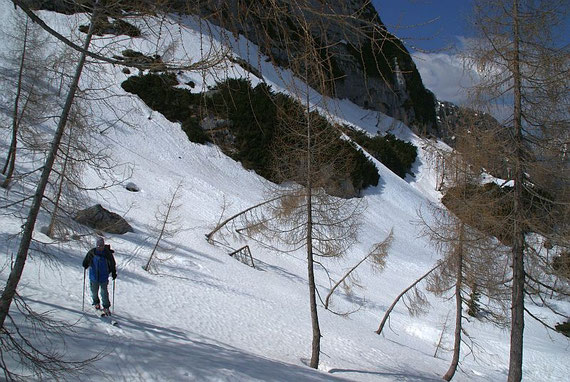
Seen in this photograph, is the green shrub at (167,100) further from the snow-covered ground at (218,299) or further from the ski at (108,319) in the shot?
the ski at (108,319)

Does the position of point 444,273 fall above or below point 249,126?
below

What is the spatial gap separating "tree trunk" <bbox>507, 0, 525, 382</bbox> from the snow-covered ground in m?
1.43

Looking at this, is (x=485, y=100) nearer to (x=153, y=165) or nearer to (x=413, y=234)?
(x=153, y=165)

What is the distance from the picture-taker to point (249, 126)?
24.4 m

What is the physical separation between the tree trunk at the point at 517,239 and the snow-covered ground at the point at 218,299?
4.70 ft

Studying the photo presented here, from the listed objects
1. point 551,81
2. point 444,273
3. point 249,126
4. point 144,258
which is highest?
point 249,126

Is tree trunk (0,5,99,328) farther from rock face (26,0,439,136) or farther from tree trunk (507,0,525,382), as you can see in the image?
tree trunk (507,0,525,382)

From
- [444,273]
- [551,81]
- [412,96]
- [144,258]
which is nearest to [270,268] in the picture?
[144,258]

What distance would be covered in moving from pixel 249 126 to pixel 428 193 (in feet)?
59.6

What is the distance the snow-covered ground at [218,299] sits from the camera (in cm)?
538

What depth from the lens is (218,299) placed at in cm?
1103

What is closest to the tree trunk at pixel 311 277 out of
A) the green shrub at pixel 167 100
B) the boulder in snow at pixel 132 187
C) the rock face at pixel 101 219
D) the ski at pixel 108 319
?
the ski at pixel 108 319

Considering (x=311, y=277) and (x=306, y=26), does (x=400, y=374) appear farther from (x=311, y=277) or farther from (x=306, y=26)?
(x=306, y=26)

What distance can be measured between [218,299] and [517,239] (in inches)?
310
